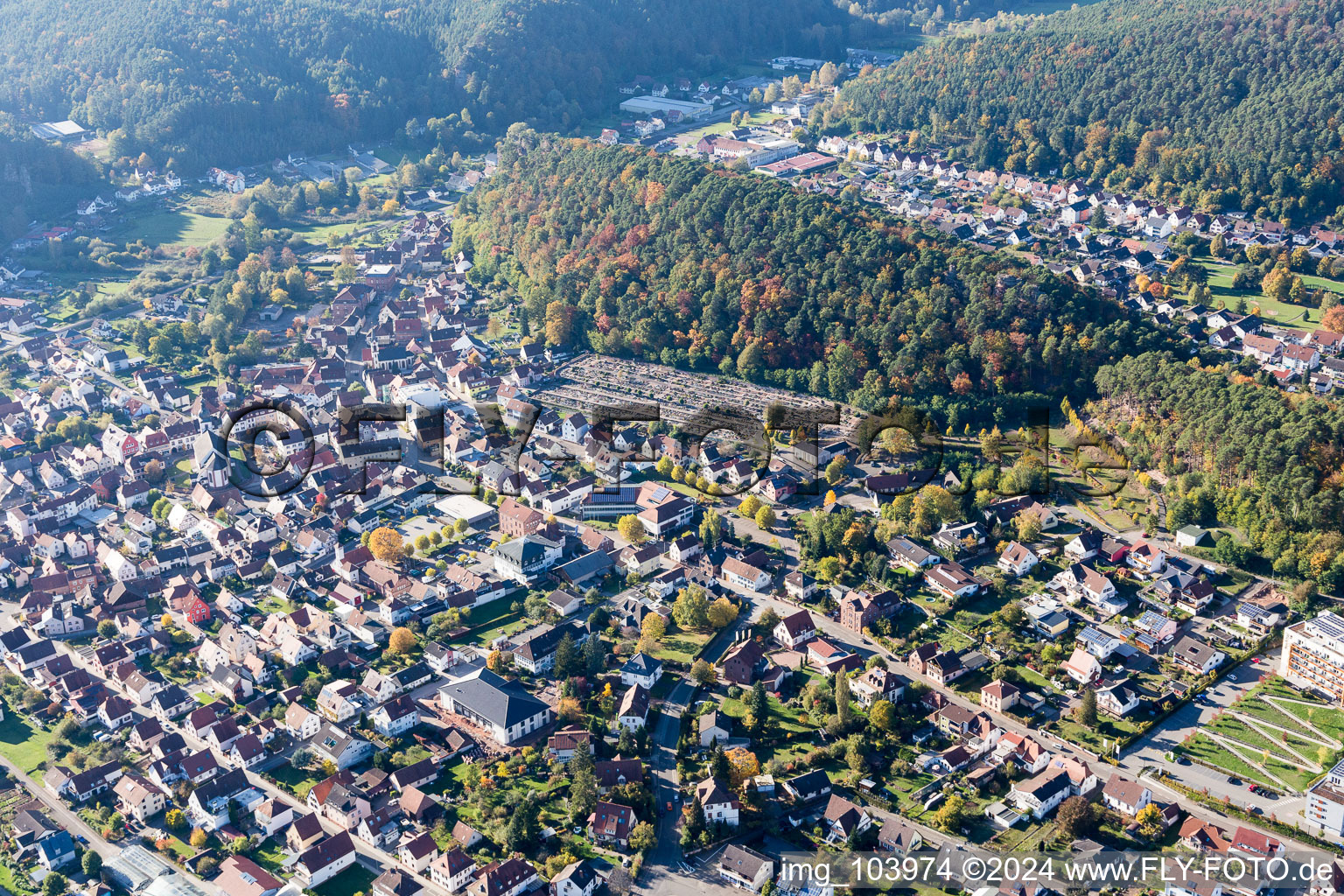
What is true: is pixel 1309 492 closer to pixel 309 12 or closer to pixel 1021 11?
pixel 309 12

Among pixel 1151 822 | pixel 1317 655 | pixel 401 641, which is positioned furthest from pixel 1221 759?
pixel 401 641

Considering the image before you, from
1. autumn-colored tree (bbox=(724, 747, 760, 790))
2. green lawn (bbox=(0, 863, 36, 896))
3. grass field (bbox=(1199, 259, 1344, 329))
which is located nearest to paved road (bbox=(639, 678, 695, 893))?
autumn-colored tree (bbox=(724, 747, 760, 790))

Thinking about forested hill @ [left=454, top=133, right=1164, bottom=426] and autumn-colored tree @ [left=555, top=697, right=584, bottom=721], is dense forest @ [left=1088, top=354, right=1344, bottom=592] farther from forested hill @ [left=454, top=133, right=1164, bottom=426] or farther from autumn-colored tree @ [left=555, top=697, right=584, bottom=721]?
autumn-colored tree @ [left=555, top=697, right=584, bottom=721]

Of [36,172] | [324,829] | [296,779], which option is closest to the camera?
[324,829]

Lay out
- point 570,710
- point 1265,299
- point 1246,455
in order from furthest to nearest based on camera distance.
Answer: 1. point 1265,299
2. point 1246,455
3. point 570,710

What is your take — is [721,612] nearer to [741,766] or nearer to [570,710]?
[570,710]

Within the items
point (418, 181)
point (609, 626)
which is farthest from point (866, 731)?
point (418, 181)
